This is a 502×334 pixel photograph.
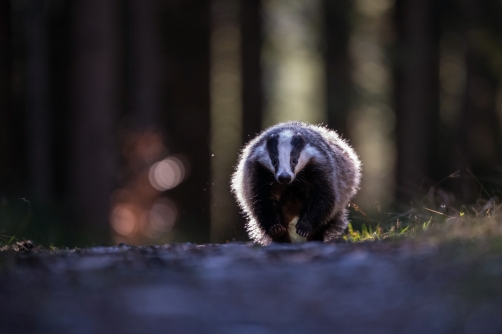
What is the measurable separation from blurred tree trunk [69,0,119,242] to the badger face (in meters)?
4.93

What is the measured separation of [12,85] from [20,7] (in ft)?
4.34

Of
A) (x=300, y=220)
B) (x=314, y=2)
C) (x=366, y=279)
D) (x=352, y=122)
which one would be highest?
(x=314, y=2)

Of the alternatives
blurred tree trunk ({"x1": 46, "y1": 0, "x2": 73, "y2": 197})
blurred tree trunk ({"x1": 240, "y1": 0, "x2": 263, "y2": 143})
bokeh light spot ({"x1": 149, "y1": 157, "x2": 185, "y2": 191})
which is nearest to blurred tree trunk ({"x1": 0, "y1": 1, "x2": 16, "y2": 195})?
blurred tree trunk ({"x1": 46, "y1": 0, "x2": 73, "y2": 197})

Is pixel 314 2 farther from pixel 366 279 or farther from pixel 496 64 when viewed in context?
pixel 366 279

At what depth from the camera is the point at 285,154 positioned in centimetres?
525

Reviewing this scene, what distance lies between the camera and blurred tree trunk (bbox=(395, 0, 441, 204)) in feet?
44.3

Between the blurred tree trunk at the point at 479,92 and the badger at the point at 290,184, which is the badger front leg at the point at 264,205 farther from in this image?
the blurred tree trunk at the point at 479,92

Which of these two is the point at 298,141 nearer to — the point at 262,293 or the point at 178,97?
the point at 262,293

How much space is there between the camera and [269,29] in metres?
15.6

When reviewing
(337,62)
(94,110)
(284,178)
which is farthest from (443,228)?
(337,62)

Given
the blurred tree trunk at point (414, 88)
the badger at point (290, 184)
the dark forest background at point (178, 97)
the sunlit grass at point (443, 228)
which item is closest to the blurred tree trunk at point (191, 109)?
the dark forest background at point (178, 97)

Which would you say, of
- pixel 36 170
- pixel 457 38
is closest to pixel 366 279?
pixel 36 170

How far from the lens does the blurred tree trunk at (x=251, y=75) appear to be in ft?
41.5

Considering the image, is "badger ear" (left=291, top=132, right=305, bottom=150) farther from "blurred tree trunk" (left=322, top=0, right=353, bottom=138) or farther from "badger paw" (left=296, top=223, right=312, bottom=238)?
"blurred tree trunk" (left=322, top=0, right=353, bottom=138)
